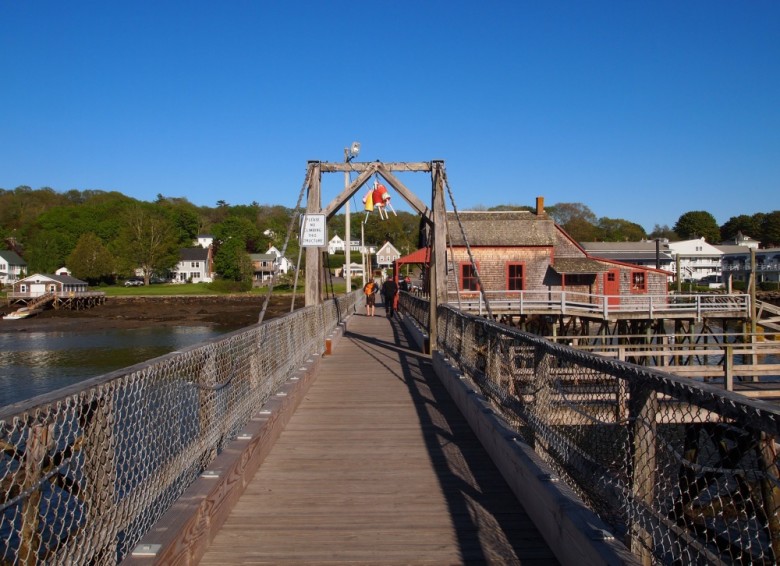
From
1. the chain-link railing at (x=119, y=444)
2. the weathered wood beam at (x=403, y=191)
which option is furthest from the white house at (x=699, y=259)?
the chain-link railing at (x=119, y=444)

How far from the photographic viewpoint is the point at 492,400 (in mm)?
7457

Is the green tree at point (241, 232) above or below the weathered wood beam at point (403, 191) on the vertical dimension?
above

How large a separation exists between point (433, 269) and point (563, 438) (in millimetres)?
8992

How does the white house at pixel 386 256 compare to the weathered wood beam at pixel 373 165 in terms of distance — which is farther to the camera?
the white house at pixel 386 256

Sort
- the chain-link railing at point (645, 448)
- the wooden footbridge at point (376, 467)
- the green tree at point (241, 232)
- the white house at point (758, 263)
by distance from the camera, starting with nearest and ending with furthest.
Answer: the chain-link railing at point (645, 448)
the wooden footbridge at point (376, 467)
the white house at point (758, 263)
the green tree at point (241, 232)

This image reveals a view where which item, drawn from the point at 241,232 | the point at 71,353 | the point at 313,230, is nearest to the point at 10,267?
the point at 241,232

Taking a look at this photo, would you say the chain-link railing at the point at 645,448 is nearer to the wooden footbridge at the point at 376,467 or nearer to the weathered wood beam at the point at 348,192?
the wooden footbridge at the point at 376,467

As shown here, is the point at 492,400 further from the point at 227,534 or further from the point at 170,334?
the point at 170,334

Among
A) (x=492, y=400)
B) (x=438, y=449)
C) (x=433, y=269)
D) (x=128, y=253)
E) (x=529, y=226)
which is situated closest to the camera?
(x=438, y=449)

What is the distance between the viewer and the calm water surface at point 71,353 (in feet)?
82.4

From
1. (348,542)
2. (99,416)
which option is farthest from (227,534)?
(99,416)

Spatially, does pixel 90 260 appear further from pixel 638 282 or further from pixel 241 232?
pixel 638 282

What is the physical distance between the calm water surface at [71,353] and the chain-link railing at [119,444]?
531 inches

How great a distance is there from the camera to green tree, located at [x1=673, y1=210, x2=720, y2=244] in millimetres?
138000
